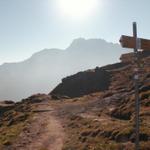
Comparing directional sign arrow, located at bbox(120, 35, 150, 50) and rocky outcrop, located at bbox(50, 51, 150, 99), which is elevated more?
directional sign arrow, located at bbox(120, 35, 150, 50)

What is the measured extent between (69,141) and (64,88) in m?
93.5

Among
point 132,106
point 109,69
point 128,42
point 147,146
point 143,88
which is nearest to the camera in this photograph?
point 128,42

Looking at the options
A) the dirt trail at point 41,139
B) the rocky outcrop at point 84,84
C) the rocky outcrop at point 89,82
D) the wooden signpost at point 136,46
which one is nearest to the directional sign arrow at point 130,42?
the wooden signpost at point 136,46

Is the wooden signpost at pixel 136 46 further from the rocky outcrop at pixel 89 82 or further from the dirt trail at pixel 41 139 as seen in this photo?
the rocky outcrop at pixel 89 82

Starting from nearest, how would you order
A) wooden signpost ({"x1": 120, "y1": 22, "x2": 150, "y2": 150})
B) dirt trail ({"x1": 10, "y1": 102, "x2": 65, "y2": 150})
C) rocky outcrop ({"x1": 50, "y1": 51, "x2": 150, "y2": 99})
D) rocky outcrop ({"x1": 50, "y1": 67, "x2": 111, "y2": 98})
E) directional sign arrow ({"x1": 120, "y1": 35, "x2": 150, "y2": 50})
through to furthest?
1. wooden signpost ({"x1": 120, "y1": 22, "x2": 150, "y2": 150})
2. directional sign arrow ({"x1": 120, "y1": 35, "x2": 150, "y2": 50})
3. dirt trail ({"x1": 10, "y1": 102, "x2": 65, "y2": 150})
4. rocky outcrop ({"x1": 50, "y1": 51, "x2": 150, "y2": 99})
5. rocky outcrop ({"x1": 50, "y1": 67, "x2": 111, "y2": 98})

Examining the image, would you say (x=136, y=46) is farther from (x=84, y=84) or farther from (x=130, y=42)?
(x=84, y=84)

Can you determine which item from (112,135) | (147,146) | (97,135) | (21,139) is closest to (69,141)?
(97,135)

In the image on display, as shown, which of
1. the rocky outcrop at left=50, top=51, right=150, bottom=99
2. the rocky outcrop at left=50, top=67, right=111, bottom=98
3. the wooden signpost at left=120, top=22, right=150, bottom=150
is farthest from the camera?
the rocky outcrop at left=50, top=67, right=111, bottom=98

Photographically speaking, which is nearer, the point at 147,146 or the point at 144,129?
the point at 147,146

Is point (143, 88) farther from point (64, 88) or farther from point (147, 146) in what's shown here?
point (64, 88)

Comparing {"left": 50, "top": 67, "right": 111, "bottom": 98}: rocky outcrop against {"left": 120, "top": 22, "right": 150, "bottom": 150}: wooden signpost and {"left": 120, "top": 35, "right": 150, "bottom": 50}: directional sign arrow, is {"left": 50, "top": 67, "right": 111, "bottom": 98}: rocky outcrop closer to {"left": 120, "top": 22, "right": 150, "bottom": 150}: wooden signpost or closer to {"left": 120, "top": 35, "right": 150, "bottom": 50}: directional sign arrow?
{"left": 120, "top": 35, "right": 150, "bottom": 50}: directional sign arrow

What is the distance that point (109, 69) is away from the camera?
5251 inches

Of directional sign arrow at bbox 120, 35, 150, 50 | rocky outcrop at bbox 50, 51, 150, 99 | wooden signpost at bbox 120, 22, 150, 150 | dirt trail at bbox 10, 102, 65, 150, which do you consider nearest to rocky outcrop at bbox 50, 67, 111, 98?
rocky outcrop at bbox 50, 51, 150, 99

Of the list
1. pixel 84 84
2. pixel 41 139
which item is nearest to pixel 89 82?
pixel 84 84
